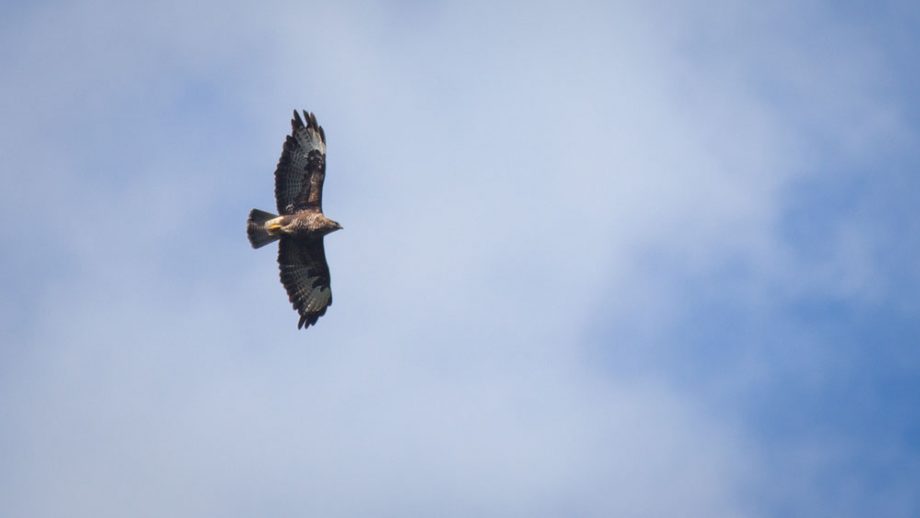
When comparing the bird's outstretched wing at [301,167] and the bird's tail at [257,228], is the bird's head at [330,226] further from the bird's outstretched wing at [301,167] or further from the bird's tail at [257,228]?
the bird's tail at [257,228]

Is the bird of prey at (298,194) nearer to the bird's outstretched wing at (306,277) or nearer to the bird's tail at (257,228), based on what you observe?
the bird's tail at (257,228)

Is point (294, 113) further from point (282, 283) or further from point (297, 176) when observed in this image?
point (282, 283)

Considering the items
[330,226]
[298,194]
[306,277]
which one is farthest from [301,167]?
[306,277]

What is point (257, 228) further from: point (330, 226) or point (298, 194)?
point (330, 226)

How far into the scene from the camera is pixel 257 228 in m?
24.9

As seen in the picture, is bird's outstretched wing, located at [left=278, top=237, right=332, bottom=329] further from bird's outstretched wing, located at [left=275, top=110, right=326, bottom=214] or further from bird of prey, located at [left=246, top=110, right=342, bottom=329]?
bird's outstretched wing, located at [left=275, top=110, right=326, bottom=214]

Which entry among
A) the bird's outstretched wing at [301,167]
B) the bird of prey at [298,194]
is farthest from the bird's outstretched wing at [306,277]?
the bird's outstretched wing at [301,167]

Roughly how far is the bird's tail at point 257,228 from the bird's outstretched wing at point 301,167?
380 millimetres

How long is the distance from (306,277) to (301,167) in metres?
2.59

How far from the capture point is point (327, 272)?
26.2 m

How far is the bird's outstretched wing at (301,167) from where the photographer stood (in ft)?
82.1

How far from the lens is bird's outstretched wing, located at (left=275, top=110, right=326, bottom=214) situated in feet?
82.1

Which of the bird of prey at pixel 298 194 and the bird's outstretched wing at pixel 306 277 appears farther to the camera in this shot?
the bird's outstretched wing at pixel 306 277

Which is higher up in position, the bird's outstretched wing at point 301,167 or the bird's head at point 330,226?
the bird's outstretched wing at point 301,167
